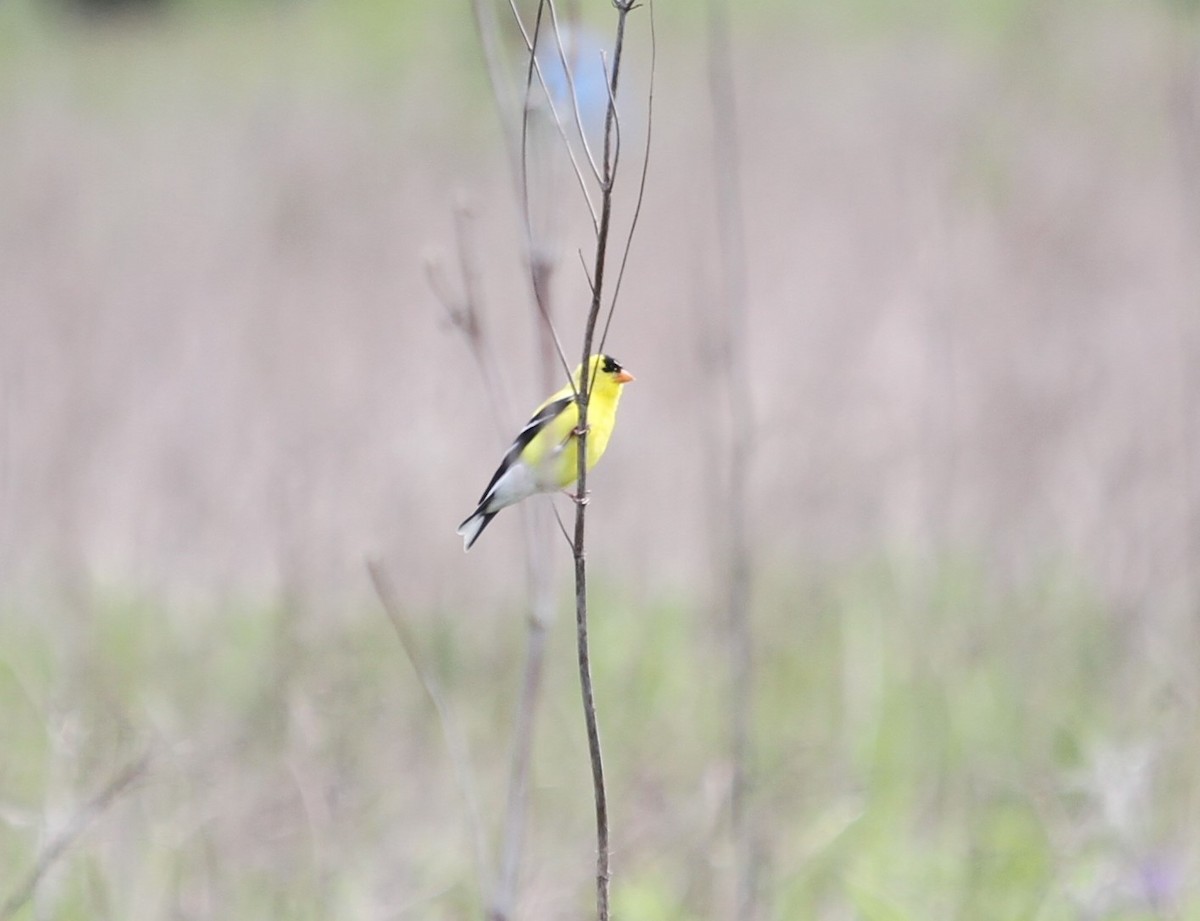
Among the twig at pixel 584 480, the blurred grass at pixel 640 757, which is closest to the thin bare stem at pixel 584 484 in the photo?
the twig at pixel 584 480

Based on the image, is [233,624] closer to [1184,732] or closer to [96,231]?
[1184,732]

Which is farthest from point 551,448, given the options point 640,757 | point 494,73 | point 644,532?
point 644,532

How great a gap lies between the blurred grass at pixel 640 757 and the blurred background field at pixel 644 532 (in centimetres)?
2

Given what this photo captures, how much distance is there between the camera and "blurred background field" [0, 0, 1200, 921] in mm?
2641

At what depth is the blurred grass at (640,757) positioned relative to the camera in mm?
2391

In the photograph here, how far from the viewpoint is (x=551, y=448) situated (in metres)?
A: 1.51

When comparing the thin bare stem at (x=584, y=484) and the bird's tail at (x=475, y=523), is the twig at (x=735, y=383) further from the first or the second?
the thin bare stem at (x=584, y=484)

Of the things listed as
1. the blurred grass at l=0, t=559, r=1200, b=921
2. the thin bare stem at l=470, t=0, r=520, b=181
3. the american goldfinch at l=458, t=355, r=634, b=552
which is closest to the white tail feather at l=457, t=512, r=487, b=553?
the american goldfinch at l=458, t=355, r=634, b=552

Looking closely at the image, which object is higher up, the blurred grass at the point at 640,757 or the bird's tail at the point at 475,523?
the bird's tail at the point at 475,523

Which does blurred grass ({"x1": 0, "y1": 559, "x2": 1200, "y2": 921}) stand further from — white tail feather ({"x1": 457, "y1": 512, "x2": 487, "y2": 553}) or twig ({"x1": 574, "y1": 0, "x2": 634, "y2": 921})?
twig ({"x1": 574, "y1": 0, "x2": 634, "y2": 921})

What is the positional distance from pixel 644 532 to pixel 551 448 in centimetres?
294

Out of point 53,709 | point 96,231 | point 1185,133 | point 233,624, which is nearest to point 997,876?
point 1185,133

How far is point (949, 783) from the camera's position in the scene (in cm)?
329

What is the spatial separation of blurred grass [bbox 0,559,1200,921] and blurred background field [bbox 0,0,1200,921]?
0.05 feet
